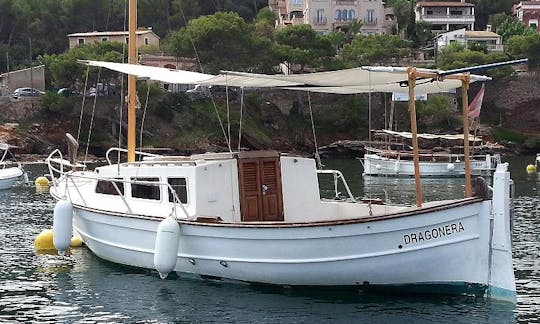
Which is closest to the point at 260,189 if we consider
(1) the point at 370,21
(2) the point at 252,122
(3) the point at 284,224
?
(3) the point at 284,224

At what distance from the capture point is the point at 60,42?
10831 centimetres

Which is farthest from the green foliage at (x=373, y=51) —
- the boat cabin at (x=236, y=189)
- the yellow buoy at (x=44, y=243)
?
the boat cabin at (x=236, y=189)

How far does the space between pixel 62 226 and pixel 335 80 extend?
9.57m

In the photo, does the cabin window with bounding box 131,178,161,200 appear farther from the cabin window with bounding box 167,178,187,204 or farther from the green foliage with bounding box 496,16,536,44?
the green foliage with bounding box 496,16,536,44

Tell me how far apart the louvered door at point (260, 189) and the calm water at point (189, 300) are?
2.09 m

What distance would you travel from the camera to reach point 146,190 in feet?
75.7

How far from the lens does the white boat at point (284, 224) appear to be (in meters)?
18.5

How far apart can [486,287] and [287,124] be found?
70.7 metres

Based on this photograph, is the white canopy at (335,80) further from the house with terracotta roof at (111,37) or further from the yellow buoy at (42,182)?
the house with terracotta roof at (111,37)

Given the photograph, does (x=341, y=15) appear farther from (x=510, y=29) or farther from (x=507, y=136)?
(x=507, y=136)

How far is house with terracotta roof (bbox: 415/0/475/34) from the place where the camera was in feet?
406

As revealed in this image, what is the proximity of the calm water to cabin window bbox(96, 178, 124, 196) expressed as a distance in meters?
2.15

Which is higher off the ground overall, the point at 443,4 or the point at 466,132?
the point at 443,4

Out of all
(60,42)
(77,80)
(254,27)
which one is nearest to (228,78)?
(77,80)
